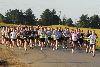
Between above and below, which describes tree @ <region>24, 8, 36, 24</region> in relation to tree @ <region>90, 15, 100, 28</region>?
above

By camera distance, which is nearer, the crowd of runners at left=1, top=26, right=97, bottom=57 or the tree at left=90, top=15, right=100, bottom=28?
the crowd of runners at left=1, top=26, right=97, bottom=57

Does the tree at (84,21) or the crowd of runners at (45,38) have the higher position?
the tree at (84,21)

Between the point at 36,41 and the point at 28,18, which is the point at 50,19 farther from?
the point at 36,41

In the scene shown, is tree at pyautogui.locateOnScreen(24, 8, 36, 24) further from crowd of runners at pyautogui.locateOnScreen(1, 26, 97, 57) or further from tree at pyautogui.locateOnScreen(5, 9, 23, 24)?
crowd of runners at pyautogui.locateOnScreen(1, 26, 97, 57)

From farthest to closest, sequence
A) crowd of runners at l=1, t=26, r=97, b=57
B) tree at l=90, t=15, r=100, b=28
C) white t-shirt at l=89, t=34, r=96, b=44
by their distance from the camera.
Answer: tree at l=90, t=15, r=100, b=28 → crowd of runners at l=1, t=26, r=97, b=57 → white t-shirt at l=89, t=34, r=96, b=44

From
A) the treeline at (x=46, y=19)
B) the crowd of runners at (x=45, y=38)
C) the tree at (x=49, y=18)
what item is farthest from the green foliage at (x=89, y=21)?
the crowd of runners at (x=45, y=38)

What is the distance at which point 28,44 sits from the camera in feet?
111

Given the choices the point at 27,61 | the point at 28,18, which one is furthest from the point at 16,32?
the point at 28,18

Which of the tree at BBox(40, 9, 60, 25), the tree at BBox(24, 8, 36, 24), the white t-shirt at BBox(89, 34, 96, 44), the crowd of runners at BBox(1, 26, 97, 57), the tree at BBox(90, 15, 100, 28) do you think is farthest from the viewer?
the tree at BBox(24, 8, 36, 24)

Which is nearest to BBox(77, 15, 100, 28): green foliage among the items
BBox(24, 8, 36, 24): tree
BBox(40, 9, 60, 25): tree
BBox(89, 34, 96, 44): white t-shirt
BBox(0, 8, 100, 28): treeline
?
BBox(0, 8, 100, 28): treeline

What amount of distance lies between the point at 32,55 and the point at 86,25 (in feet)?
300

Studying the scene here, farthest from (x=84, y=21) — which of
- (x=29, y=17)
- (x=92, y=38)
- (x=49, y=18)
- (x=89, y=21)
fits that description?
(x=92, y=38)

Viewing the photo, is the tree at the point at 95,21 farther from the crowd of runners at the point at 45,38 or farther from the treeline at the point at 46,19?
the crowd of runners at the point at 45,38

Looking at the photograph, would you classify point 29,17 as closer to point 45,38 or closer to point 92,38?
point 45,38
